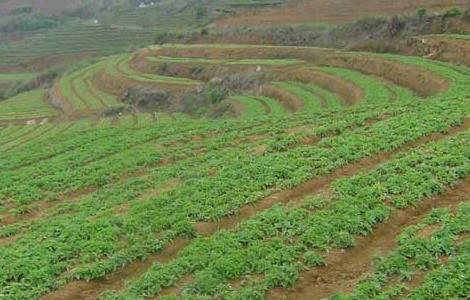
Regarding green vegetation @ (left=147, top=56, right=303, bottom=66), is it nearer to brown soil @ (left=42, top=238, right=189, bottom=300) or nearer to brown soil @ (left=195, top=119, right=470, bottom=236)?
brown soil @ (left=195, top=119, right=470, bottom=236)

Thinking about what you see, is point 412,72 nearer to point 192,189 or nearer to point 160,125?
point 160,125

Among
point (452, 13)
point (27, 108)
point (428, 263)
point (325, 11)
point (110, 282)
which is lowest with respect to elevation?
point (27, 108)

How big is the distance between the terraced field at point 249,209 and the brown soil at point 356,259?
0.04 m

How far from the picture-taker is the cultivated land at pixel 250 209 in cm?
1270

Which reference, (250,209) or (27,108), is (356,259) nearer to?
(250,209)

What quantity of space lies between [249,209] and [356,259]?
136 inches

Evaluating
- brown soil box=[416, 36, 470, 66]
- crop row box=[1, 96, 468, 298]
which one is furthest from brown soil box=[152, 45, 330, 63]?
crop row box=[1, 96, 468, 298]

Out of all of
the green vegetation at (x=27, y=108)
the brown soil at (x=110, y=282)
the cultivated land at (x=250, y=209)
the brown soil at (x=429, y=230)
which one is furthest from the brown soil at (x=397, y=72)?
the green vegetation at (x=27, y=108)

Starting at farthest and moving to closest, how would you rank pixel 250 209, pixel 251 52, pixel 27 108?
pixel 27 108 → pixel 251 52 → pixel 250 209

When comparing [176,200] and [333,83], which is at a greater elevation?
[176,200]

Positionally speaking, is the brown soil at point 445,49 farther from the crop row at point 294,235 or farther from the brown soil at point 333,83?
the crop row at point 294,235

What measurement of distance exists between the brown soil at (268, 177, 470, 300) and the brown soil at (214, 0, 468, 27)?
49237 millimetres

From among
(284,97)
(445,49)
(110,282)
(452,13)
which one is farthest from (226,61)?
(110,282)

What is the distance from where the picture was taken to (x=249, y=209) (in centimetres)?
1591
